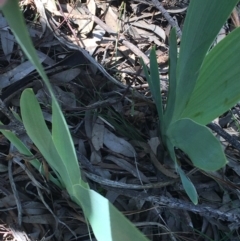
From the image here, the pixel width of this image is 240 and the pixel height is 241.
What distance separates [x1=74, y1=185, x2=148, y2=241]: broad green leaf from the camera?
1.47 feet

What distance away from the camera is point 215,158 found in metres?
0.57

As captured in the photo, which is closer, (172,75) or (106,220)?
(106,220)

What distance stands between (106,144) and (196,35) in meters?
0.45

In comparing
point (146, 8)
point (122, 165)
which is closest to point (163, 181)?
point (122, 165)

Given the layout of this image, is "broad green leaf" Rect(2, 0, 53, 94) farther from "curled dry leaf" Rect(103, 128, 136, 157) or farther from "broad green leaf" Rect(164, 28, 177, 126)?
"curled dry leaf" Rect(103, 128, 136, 157)

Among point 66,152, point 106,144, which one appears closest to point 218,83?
point 66,152

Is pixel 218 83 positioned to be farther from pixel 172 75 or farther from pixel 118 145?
pixel 118 145

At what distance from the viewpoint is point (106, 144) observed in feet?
3.38

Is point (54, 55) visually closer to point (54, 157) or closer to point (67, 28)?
point (67, 28)

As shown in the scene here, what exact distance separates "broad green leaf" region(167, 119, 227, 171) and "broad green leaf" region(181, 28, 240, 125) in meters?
0.05

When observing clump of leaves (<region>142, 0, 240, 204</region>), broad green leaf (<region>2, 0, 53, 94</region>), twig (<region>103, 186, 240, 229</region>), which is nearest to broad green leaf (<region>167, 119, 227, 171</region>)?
clump of leaves (<region>142, 0, 240, 204</region>)

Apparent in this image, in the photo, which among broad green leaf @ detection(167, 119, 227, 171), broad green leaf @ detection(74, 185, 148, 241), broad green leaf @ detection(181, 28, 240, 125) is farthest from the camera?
broad green leaf @ detection(181, 28, 240, 125)

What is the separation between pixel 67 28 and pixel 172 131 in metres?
0.57

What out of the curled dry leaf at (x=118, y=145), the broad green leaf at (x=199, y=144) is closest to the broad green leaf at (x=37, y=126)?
the broad green leaf at (x=199, y=144)
